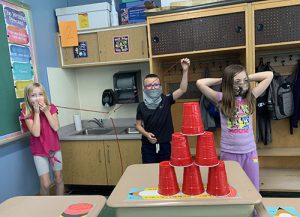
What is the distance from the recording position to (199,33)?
2.42 metres

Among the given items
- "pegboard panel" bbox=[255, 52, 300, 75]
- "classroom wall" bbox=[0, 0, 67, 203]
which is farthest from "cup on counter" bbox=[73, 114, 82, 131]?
"pegboard panel" bbox=[255, 52, 300, 75]

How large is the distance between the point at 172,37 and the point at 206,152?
1700 millimetres

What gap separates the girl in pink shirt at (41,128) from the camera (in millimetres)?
2197

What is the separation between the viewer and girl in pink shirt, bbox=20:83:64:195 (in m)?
2.20

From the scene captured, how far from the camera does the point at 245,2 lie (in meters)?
2.28

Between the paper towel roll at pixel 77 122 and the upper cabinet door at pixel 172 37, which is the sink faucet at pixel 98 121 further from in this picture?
the upper cabinet door at pixel 172 37

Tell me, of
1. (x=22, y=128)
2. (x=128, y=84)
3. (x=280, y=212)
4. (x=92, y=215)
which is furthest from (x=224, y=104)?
(x=22, y=128)

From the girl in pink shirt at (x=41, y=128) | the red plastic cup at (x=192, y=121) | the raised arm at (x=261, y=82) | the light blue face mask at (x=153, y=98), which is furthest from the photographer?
the girl in pink shirt at (x=41, y=128)

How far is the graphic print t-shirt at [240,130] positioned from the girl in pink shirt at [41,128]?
154cm

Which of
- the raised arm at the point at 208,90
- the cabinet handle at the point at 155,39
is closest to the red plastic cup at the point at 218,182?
the raised arm at the point at 208,90

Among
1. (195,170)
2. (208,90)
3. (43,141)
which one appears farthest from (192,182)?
(43,141)

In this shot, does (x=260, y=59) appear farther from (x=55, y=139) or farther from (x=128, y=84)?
(x=55, y=139)

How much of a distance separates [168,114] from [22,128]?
1414 mm

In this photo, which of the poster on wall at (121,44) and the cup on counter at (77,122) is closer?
the poster on wall at (121,44)
